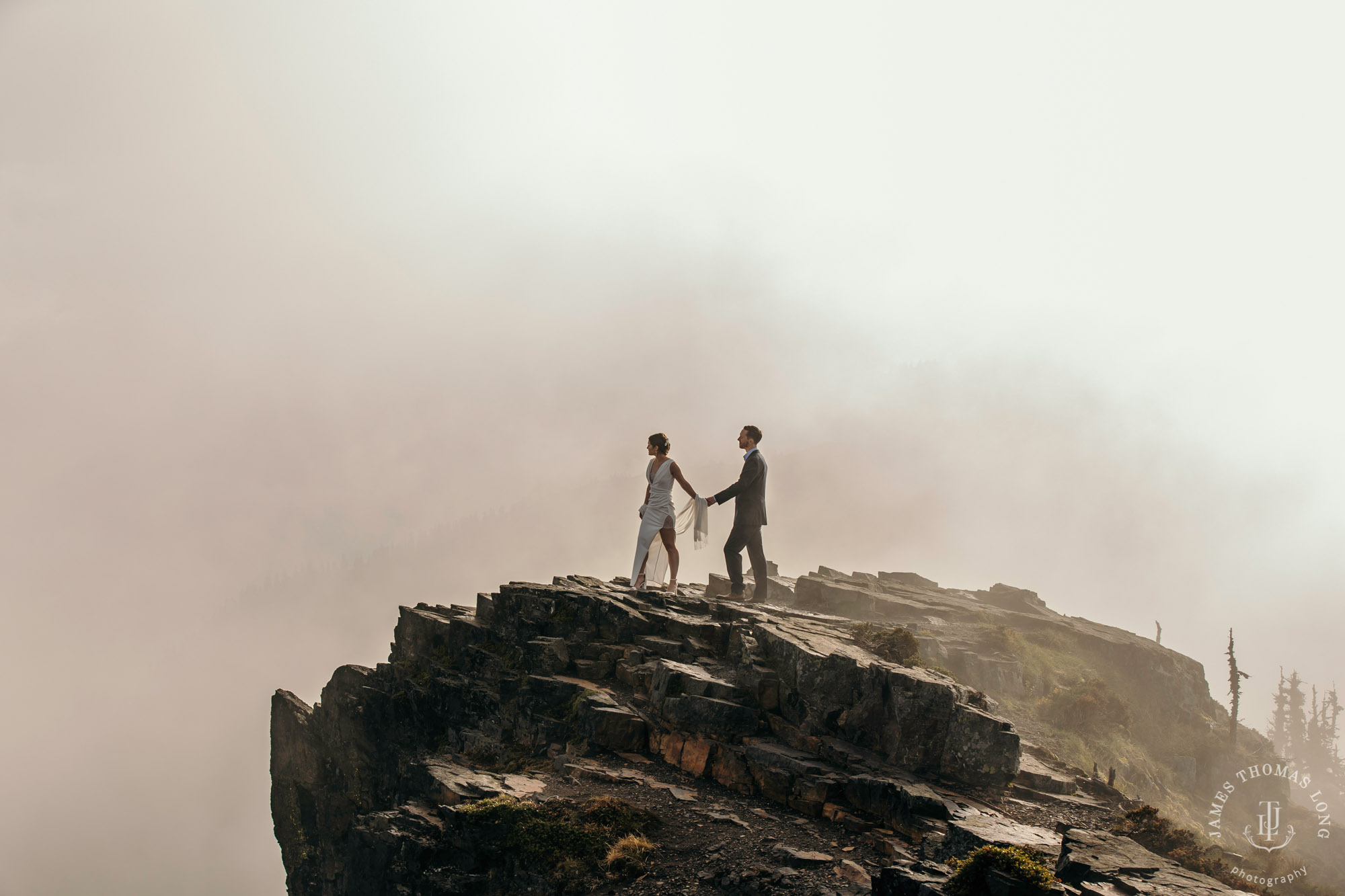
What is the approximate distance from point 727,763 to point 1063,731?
17934 millimetres

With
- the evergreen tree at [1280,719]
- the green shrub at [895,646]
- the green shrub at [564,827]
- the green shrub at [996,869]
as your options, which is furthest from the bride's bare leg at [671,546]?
the evergreen tree at [1280,719]

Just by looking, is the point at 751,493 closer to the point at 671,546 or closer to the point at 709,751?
the point at 671,546

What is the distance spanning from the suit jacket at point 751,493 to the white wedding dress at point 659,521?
165cm

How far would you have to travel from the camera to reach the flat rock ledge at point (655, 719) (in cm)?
1585

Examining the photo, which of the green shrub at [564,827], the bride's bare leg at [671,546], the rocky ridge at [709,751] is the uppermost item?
the bride's bare leg at [671,546]

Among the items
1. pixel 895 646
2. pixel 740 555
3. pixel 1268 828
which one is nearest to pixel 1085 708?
pixel 1268 828

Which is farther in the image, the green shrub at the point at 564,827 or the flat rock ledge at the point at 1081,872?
the green shrub at the point at 564,827

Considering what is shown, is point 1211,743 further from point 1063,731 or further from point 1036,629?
point 1063,731

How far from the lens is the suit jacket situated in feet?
73.3

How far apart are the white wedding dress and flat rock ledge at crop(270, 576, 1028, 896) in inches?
48.3

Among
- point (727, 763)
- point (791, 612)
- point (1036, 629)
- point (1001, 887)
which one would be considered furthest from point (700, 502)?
point (1036, 629)

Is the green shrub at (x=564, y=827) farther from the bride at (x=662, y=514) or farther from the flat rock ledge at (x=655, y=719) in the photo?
the bride at (x=662, y=514)

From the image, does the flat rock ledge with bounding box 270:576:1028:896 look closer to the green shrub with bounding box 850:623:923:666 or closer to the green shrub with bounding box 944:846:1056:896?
the green shrub with bounding box 850:623:923:666

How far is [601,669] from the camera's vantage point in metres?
22.1
